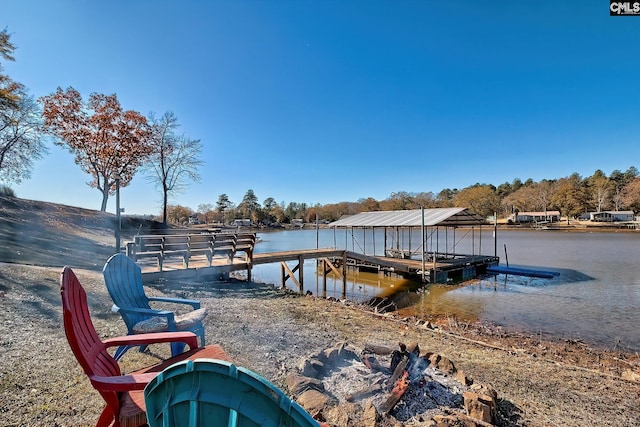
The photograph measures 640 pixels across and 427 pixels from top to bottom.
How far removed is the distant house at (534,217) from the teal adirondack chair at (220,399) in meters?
80.7

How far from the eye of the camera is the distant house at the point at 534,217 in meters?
65.9

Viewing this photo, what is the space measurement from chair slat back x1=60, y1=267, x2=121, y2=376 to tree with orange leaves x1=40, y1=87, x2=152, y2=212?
21.2m

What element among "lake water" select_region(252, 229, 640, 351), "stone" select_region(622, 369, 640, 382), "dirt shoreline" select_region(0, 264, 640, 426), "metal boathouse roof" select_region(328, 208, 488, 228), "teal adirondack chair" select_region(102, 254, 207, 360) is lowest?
"lake water" select_region(252, 229, 640, 351)

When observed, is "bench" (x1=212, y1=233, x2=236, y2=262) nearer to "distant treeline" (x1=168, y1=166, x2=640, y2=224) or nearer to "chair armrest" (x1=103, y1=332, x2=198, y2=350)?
"chair armrest" (x1=103, y1=332, x2=198, y2=350)

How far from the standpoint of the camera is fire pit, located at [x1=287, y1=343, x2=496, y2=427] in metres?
2.72

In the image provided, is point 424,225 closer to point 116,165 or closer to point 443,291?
point 443,291

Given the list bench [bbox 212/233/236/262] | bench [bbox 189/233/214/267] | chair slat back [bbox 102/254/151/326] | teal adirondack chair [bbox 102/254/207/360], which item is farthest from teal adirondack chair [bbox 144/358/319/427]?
bench [bbox 212/233/236/262]

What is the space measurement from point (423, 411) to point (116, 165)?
2511 centimetres

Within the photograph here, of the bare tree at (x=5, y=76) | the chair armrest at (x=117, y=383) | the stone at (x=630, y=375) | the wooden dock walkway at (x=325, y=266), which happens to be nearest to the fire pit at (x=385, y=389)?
the chair armrest at (x=117, y=383)

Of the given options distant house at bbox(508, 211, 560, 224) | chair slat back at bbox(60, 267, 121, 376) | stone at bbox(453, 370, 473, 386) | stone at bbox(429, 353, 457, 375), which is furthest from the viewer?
distant house at bbox(508, 211, 560, 224)

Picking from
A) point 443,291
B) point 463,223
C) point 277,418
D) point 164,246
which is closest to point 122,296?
point 277,418

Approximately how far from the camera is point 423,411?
2.89 metres

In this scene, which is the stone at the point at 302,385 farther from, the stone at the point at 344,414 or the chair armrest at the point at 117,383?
the chair armrest at the point at 117,383

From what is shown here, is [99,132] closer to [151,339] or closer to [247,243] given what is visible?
Answer: [247,243]
